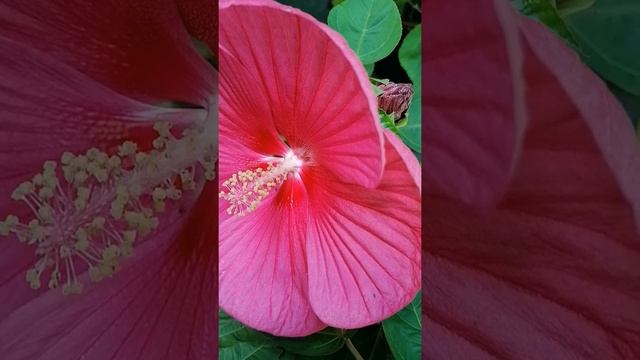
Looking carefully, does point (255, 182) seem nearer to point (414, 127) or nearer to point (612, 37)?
point (414, 127)

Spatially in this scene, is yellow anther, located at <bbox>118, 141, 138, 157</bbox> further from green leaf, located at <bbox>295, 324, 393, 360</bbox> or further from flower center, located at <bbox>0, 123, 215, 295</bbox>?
green leaf, located at <bbox>295, 324, 393, 360</bbox>

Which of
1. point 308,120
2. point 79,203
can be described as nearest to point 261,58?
point 308,120

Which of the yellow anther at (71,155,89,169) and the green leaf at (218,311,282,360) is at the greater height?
the yellow anther at (71,155,89,169)

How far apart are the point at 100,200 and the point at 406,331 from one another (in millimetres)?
210

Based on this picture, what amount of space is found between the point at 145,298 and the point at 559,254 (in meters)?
0.25

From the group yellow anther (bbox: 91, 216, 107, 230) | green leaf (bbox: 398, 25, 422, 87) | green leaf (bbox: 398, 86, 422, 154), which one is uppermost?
green leaf (bbox: 398, 25, 422, 87)

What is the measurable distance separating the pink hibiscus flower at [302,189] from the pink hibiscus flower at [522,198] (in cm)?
3

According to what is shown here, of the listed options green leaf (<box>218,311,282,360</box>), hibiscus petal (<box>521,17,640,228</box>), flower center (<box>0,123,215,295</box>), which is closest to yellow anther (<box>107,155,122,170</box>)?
flower center (<box>0,123,215,295</box>)

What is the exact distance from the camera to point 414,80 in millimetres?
386

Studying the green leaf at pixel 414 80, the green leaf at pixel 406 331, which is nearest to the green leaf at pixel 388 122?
the green leaf at pixel 414 80

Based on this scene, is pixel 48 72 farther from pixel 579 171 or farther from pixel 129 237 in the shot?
pixel 579 171

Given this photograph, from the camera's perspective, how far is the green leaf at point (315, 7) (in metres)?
0.38

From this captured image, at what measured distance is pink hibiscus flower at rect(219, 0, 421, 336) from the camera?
0.36 meters

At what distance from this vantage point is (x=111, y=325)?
416 millimetres
